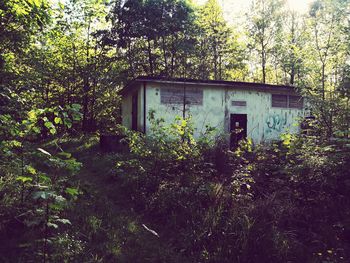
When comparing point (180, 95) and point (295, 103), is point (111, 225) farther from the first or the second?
point (295, 103)

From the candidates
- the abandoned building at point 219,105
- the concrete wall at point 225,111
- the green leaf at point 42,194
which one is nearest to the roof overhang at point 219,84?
the abandoned building at point 219,105

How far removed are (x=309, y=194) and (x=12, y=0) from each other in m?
7.06

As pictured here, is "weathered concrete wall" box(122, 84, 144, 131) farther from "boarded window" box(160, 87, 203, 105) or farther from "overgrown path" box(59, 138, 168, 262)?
"overgrown path" box(59, 138, 168, 262)

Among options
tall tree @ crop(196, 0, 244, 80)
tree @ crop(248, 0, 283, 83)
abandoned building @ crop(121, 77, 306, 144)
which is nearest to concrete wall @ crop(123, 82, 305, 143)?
abandoned building @ crop(121, 77, 306, 144)

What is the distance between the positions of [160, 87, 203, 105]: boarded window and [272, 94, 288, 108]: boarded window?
15.4 ft

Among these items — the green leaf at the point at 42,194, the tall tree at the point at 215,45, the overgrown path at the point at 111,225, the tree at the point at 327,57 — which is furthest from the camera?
the tall tree at the point at 215,45

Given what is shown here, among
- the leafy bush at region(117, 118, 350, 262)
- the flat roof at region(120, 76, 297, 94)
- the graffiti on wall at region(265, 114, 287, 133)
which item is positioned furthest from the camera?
the graffiti on wall at region(265, 114, 287, 133)

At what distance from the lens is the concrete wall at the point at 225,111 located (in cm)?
1449

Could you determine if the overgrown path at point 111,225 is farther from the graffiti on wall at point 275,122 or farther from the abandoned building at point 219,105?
the graffiti on wall at point 275,122

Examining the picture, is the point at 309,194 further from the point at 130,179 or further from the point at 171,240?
the point at 130,179

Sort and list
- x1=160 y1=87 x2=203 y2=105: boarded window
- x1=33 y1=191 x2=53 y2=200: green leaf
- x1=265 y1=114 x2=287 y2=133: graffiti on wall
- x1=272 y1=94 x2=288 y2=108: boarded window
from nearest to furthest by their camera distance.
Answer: x1=33 y1=191 x2=53 y2=200: green leaf → x1=160 y1=87 x2=203 y2=105: boarded window → x1=265 y1=114 x2=287 y2=133: graffiti on wall → x1=272 y1=94 x2=288 y2=108: boarded window

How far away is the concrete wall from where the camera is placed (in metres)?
14.5

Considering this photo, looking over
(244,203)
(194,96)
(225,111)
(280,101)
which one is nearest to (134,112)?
(194,96)

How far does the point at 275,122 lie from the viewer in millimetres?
16938
